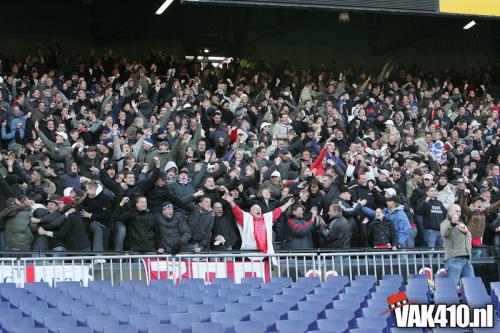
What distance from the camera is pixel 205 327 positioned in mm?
9812

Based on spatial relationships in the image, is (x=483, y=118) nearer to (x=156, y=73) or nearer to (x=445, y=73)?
(x=445, y=73)

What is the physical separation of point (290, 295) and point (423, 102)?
14595mm

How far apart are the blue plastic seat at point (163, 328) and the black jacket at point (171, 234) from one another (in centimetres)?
636

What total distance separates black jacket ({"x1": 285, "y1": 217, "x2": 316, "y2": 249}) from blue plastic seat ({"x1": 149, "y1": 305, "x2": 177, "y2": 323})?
574 centimetres

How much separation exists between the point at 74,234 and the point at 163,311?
16.4 ft

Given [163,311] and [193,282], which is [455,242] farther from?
A: [163,311]

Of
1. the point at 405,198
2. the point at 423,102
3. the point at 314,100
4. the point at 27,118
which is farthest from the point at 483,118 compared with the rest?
the point at 27,118

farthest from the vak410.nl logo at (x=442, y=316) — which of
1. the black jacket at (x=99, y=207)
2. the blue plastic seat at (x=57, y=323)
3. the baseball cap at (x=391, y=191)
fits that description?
the baseball cap at (x=391, y=191)

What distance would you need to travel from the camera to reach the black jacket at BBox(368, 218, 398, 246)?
17.5 meters

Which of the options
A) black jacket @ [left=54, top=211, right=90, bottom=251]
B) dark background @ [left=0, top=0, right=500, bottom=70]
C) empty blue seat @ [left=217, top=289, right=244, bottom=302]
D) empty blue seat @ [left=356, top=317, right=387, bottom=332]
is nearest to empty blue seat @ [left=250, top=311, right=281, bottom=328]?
empty blue seat @ [left=356, top=317, right=387, bottom=332]

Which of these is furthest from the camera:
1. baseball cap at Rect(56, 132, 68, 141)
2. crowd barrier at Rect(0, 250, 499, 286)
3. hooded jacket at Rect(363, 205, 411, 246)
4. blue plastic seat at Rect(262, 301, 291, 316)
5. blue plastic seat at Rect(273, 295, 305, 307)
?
baseball cap at Rect(56, 132, 68, 141)

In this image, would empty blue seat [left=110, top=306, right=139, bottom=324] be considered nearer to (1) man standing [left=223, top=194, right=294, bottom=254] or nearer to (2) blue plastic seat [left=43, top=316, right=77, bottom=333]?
(2) blue plastic seat [left=43, top=316, right=77, bottom=333]

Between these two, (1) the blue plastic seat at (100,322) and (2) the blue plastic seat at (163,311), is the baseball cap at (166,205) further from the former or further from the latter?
(1) the blue plastic seat at (100,322)

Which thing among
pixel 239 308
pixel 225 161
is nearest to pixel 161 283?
pixel 239 308
